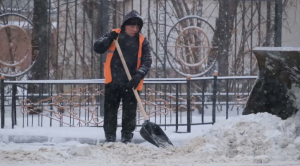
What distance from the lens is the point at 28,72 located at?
10.9m

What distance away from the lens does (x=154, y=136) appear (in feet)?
24.4

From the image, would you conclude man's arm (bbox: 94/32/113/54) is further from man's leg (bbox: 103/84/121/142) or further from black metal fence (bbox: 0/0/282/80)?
black metal fence (bbox: 0/0/282/80)

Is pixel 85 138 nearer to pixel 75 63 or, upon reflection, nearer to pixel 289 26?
pixel 75 63

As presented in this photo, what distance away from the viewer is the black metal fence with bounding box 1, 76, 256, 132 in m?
9.26

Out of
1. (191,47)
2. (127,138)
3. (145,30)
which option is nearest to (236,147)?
(127,138)

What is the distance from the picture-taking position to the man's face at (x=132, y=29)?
777 cm

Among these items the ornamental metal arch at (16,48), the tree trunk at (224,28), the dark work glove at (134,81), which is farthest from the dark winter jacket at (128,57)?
the tree trunk at (224,28)

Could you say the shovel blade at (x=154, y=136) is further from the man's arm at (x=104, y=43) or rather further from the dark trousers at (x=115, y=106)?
the man's arm at (x=104, y=43)

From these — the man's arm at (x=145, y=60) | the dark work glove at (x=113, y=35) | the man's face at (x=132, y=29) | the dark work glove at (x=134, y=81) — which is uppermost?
the man's face at (x=132, y=29)

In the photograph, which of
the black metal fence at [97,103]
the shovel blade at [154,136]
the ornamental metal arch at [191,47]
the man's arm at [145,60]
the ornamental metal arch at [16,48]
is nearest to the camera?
the shovel blade at [154,136]

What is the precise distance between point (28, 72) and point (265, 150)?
6.02 m

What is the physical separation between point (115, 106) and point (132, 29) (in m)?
1.15

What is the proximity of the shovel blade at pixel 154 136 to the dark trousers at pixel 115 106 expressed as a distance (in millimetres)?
479

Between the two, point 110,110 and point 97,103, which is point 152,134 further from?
point 97,103
